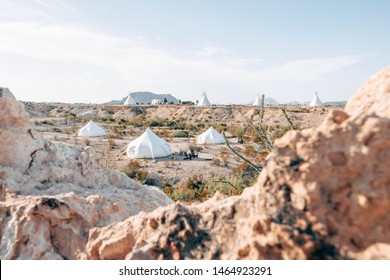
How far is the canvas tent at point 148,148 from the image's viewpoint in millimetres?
18625

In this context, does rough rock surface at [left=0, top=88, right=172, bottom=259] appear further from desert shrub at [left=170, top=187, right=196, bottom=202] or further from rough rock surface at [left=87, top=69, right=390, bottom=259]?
desert shrub at [left=170, top=187, right=196, bottom=202]

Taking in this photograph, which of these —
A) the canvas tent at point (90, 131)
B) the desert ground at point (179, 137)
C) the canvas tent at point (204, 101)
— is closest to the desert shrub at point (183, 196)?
the desert ground at point (179, 137)

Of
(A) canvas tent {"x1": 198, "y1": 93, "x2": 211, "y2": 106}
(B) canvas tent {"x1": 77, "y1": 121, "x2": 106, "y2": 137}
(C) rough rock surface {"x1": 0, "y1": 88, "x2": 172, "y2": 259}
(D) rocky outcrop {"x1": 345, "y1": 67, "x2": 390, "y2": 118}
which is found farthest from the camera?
(A) canvas tent {"x1": 198, "y1": 93, "x2": 211, "y2": 106}

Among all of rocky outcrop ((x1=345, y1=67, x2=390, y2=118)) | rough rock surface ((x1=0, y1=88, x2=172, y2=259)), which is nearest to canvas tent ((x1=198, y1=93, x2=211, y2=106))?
rough rock surface ((x1=0, y1=88, x2=172, y2=259))

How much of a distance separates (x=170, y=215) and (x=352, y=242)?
3.90ft

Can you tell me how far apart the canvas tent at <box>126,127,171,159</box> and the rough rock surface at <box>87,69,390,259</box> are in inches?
648

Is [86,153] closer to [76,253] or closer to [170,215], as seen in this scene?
[76,253]

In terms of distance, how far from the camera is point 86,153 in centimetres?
454

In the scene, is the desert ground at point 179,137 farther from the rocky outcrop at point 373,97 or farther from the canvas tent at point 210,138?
the rocky outcrop at point 373,97

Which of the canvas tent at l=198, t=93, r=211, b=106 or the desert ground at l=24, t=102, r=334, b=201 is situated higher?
the canvas tent at l=198, t=93, r=211, b=106

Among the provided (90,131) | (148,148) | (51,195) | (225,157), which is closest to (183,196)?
(225,157)

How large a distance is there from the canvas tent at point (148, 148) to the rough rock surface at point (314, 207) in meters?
16.5

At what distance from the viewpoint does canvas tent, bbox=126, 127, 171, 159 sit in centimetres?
1862

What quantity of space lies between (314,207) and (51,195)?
270 centimetres
